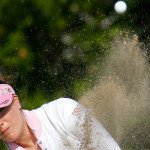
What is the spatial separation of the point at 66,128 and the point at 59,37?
211 cm

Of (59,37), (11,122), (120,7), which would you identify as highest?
(120,7)

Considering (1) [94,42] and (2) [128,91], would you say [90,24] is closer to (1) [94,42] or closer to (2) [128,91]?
(1) [94,42]

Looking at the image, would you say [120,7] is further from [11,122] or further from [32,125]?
[11,122]

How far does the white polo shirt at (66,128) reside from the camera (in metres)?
2.43

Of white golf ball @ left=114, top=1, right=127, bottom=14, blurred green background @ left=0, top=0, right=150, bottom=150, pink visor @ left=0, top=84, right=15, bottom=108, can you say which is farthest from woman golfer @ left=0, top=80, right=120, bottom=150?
white golf ball @ left=114, top=1, right=127, bottom=14

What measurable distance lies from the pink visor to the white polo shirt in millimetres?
142

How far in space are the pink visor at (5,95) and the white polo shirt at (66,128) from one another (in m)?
0.14

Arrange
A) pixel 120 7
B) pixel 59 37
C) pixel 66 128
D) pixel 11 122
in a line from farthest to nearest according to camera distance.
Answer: pixel 59 37
pixel 120 7
pixel 66 128
pixel 11 122

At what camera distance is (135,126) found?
400 centimetres

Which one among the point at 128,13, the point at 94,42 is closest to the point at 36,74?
the point at 94,42

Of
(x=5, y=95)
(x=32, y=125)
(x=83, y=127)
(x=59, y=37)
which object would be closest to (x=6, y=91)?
(x=5, y=95)

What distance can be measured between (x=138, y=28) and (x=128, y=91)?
0.75m

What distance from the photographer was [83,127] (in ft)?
7.95

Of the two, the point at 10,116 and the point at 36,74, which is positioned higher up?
the point at 10,116
